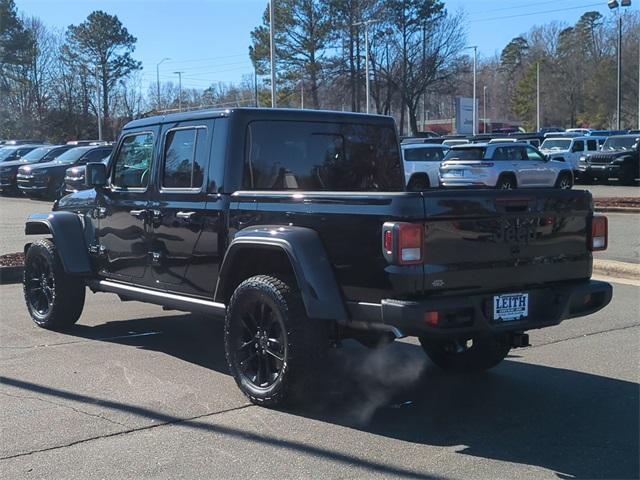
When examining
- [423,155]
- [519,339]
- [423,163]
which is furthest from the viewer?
[423,155]

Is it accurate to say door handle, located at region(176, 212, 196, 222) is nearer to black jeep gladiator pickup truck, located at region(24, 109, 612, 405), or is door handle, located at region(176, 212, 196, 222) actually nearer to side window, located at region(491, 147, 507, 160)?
black jeep gladiator pickup truck, located at region(24, 109, 612, 405)

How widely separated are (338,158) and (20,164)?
79.9ft

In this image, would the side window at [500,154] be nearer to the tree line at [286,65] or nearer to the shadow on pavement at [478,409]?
the shadow on pavement at [478,409]

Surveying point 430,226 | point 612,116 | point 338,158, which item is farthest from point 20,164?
point 612,116

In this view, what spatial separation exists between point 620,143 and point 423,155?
9.94m

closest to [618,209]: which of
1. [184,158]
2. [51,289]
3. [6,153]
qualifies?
[51,289]

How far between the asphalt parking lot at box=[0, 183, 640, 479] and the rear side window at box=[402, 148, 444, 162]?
1830cm

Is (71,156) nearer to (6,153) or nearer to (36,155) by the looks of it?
(36,155)

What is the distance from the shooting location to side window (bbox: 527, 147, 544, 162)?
2498cm

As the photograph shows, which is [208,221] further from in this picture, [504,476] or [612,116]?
[612,116]

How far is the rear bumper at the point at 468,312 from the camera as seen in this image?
15.0 feet

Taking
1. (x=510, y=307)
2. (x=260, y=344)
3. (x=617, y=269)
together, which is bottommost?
A: (x=617, y=269)

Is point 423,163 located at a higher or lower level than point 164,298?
higher

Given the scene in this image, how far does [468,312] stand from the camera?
4723mm
